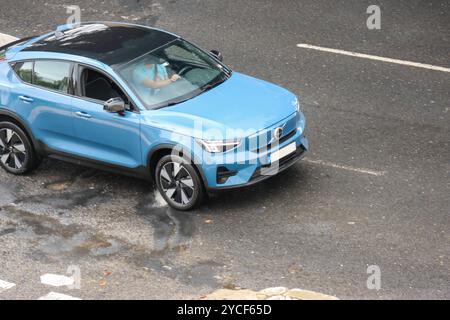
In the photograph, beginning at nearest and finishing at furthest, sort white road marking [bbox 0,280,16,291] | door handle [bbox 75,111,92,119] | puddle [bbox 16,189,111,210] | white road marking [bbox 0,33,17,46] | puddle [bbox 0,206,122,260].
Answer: white road marking [bbox 0,280,16,291] → puddle [bbox 0,206,122,260] → door handle [bbox 75,111,92,119] → puddle [bbox 16,189,111,210] → white road marking [bbox 0,33,17,46]

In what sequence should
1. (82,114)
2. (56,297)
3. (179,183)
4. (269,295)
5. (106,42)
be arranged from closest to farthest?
(269,295)
(56,297)
(179,183)
(82,114)
(106,42)

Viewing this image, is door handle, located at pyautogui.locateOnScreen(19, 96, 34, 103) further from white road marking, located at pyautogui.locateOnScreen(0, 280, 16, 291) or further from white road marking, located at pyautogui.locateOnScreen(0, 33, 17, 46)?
white road marking, located at pyautogui.locateOnScreen(0, 33, 17, 46)

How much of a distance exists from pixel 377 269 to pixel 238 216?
1.95 meters

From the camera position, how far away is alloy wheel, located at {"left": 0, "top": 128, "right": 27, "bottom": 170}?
11828 millimetres

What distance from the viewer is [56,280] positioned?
9.48 metres

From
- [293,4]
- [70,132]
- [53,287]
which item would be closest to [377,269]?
[53,287]

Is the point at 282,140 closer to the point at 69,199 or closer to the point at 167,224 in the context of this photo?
the point at 167,224

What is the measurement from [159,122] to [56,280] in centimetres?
222

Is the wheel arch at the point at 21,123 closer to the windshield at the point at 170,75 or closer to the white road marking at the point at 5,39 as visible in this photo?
the windshield at the point at 170,75

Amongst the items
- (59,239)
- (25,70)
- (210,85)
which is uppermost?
(25,70)

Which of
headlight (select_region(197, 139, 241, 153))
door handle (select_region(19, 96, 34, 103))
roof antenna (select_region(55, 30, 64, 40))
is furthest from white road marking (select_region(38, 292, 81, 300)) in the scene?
roof antenna (select_region(55, 30, 64, 40))

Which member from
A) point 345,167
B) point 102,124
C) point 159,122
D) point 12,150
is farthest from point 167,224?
point 12,150

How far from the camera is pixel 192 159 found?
1041cm

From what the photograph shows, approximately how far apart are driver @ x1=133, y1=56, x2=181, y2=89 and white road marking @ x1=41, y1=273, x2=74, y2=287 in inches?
102
